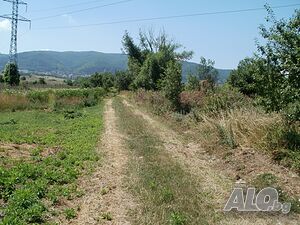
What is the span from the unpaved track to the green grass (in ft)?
9.07

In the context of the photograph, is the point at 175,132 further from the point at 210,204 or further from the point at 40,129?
the point at 210,204

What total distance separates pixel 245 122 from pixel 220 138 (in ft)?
3.61

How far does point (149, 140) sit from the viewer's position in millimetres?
14695

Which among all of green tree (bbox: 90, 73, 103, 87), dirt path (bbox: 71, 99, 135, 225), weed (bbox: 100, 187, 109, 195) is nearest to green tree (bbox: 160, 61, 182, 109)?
dirt path (bbox: 71, 99, 135, 225)

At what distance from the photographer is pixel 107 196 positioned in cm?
802

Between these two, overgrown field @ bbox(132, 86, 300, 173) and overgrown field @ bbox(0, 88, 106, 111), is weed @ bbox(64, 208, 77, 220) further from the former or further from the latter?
overgrown field @ bbox(0, 88, 106, 111)

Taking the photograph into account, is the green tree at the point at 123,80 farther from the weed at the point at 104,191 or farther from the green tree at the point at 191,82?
the weed at the point at 104,191

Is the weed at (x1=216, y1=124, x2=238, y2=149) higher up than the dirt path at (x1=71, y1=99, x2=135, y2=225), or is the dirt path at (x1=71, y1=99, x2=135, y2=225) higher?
the weed at (x1=216, y1=124, x2=238, y2=149)

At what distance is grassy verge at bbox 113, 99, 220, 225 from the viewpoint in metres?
6.70

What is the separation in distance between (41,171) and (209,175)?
4.22 metres

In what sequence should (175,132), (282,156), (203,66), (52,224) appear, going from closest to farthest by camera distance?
1. (52,224)
2. (282,156)
3. (175,132)
4. (203,66)

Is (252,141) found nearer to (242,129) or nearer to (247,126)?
(247,126)

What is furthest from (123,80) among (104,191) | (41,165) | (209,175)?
(104,191)

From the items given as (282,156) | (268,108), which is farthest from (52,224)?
(268,108)
